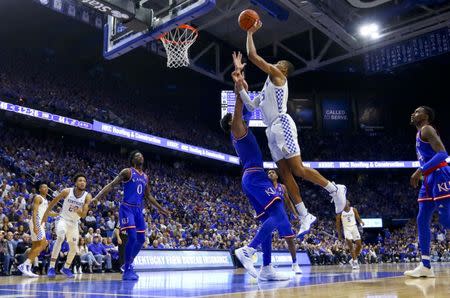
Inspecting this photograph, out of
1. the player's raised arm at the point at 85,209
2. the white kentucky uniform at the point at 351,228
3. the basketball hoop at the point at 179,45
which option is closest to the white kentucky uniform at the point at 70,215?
the player's raised arm at the point at 85,209

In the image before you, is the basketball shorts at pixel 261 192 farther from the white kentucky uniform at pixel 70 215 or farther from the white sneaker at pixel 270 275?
the white kentucky uniform at pixel 70 215

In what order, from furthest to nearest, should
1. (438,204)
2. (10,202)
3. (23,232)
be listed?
(10,202)
(23,232)
(438,204)

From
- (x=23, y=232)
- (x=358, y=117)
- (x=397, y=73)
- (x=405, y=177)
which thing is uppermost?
(x=397, y=73)

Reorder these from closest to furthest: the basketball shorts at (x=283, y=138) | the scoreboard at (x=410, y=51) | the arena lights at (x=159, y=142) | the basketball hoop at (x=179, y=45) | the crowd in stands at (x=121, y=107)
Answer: the basketball shorts at (x=283, y=138)
the basketball hoop at (x=179, y=45)
the arena lights at (x=159, y=142)
the crowd in stands at (x=121, y=107)
the scoreboard at (x=410, y=51)

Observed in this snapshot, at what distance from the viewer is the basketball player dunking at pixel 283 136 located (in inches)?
189

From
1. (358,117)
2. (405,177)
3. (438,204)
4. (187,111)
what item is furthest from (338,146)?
(438,204)

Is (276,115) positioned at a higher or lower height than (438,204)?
higher

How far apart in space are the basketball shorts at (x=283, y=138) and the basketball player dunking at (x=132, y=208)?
2.11 meters

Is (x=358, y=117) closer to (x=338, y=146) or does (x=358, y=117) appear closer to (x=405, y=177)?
(x=338, y=146)

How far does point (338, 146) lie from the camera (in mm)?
31281

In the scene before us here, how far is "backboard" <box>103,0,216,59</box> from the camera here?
29.9ft

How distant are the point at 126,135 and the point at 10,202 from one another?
28.1 ft

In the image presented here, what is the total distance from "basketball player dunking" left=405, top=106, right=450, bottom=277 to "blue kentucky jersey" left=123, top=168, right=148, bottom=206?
3.55 meters

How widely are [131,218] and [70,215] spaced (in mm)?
2528
